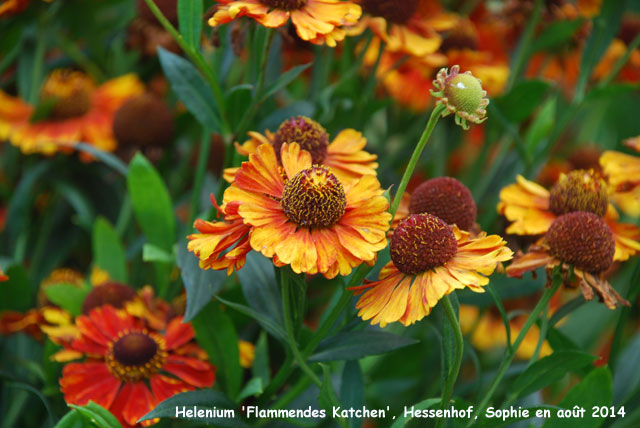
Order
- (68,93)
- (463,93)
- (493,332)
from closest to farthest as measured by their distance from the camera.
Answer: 1. (463,93)
2. (68,93)
3. (493,332)

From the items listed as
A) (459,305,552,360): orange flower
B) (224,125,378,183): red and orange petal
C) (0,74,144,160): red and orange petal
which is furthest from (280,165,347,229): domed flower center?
(459,305,552,360): orange flower

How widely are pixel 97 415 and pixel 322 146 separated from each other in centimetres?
35

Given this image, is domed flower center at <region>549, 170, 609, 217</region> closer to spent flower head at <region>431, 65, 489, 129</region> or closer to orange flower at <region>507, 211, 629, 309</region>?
orange flower at <region>507, 211, 629, 309</region>

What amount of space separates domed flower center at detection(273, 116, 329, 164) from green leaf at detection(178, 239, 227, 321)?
15cm

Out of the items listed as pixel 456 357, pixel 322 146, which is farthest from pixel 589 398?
pixel 322 146

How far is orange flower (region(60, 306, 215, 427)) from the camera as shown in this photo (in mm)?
795

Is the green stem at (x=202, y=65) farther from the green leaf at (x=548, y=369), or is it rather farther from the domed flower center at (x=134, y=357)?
the green leaf at (x=548, y=369)

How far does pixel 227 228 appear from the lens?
0.66m

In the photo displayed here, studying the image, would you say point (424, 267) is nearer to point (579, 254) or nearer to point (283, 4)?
point (579, 254)

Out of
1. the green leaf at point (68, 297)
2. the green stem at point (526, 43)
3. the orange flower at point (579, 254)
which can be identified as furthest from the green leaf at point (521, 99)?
the green leaf at point (68, 297)

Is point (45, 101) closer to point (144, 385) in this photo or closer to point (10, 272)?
point (10, 272)

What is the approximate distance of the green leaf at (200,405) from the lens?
0.69 m

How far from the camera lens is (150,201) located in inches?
37.6

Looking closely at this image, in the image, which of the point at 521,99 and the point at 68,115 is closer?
the point at 521,99
